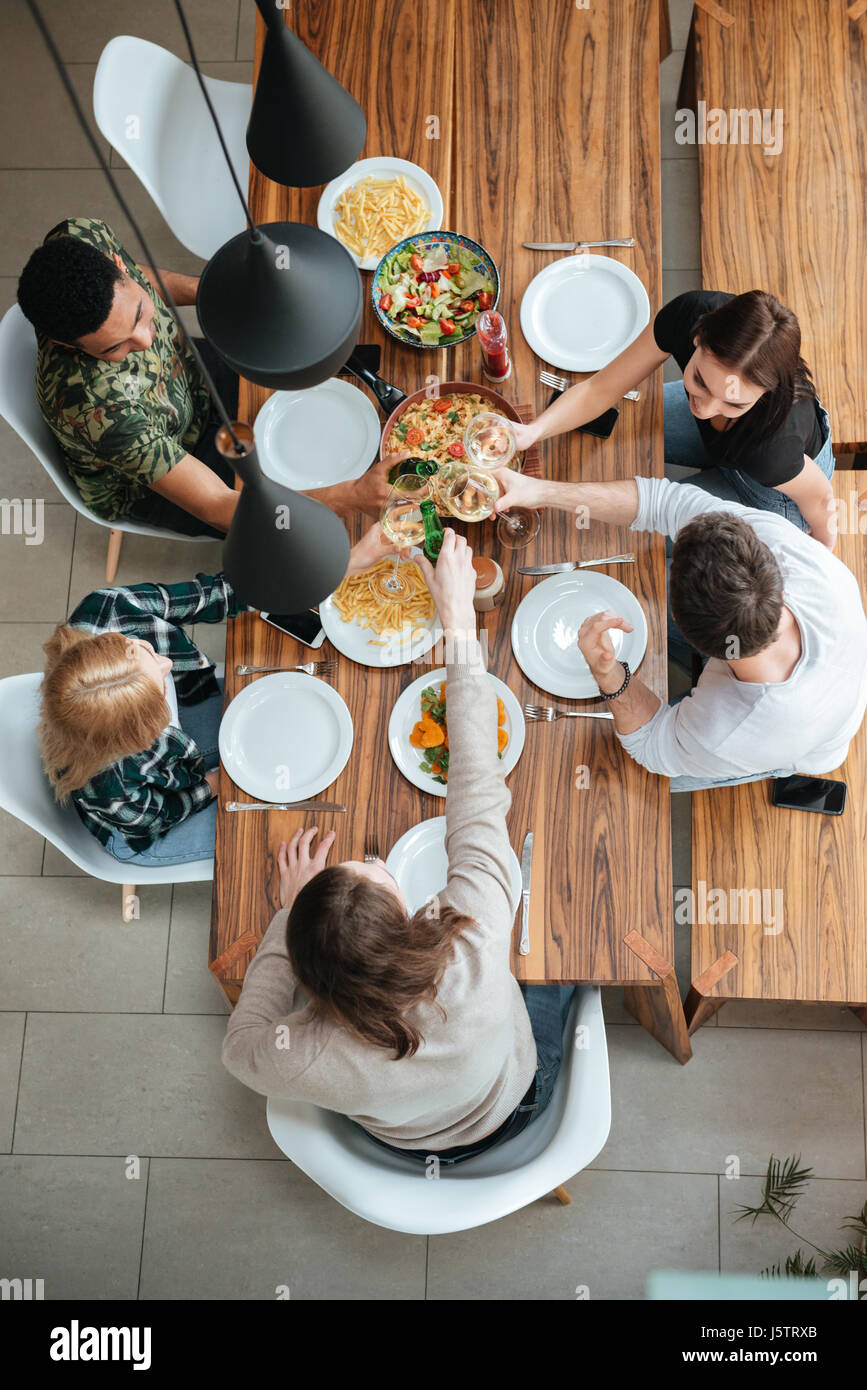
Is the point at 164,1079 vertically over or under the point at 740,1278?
over

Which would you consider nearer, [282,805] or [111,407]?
[282,805]

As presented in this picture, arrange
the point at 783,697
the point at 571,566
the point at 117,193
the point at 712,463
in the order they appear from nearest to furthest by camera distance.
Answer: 1. the point at 117,193
2. the point at 783,697
3. the point at 571,566
4. the point at 712,463

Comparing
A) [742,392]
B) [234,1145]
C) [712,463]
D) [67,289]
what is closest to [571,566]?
[742,392]

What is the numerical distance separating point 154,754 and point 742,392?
1.41 m

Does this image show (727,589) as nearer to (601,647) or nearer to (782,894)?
(601,647)

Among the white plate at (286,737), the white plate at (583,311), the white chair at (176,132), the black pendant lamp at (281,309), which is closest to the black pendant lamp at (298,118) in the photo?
the black pendant lamp at (281,309)

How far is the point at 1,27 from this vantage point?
11.4 feet

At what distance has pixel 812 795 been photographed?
2.20 metres

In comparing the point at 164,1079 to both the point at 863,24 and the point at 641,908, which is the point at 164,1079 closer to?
the point at 641,908

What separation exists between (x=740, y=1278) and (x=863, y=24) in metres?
3.27

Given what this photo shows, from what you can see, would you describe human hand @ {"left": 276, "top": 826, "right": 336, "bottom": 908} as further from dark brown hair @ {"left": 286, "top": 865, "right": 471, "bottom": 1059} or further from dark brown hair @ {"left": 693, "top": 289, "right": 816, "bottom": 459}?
dark brown hair @ {"left": 693, "top": 289, "right": 816, "bottom": 459}

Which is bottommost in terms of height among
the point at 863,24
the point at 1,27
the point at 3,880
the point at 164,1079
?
the point at 164,1079
